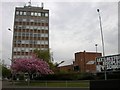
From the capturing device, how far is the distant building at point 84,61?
3696 inches

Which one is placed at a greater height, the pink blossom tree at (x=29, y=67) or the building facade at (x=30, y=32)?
the building facade at (x=30, y=32)

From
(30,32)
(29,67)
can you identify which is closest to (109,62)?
(29,67)

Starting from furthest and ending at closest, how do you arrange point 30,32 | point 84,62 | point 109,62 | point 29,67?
point 30,32, point 84,62, point 109,62, point 29,67

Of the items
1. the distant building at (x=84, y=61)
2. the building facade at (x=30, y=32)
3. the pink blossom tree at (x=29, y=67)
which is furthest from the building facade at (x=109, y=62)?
Answer: the building facade at (x=30, y=32)

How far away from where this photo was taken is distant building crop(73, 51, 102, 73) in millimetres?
93887

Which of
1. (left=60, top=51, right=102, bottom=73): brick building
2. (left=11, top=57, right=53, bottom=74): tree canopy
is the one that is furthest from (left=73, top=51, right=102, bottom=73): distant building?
(left=11, top=57, right=53, bottom=74): tree canopy

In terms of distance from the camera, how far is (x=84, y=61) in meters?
95.5

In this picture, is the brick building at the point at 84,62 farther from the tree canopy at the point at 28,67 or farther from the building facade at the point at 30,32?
the tree canopy at the point at 28,67

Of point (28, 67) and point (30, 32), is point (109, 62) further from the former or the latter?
point (30, 32)

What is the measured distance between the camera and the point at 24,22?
11119 centimetres

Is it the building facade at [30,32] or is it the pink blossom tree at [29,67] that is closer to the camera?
the pink blossom tree at [29,67]

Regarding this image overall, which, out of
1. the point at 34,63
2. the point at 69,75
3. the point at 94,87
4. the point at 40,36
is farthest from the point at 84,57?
the point at 94,87

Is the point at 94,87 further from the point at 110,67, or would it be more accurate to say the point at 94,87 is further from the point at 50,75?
the point at 110,67

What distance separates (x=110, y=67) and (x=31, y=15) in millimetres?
60454
